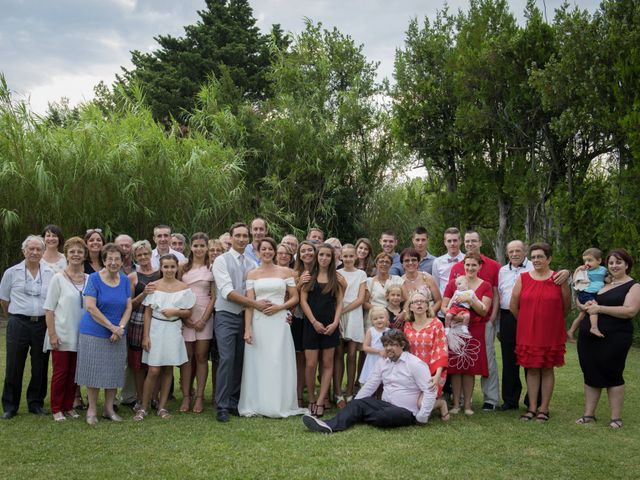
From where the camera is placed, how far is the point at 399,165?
819 inches

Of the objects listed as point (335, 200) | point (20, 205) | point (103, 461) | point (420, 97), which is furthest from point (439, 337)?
point (335, 200)

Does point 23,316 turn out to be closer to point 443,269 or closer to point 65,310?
point 65,310

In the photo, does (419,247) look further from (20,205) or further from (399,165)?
(399,165)

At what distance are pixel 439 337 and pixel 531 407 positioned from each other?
1124 mm

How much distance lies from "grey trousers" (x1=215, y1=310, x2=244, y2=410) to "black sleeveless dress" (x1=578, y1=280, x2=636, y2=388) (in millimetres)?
3158

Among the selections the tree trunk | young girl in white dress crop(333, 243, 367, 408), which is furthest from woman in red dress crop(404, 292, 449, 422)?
the tree trunk

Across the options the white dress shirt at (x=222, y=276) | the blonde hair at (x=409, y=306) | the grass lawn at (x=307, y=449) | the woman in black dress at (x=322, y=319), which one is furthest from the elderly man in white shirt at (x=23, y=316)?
the blonde hair at (x=409, y=306)

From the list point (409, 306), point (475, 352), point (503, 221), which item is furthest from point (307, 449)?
point (503, 221)

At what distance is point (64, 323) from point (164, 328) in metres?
0.85

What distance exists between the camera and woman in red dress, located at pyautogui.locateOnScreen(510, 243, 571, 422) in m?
5.71

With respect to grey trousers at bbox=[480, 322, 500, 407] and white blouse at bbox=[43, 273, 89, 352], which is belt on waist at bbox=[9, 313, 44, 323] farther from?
grey trousers at bbox=[480, 322, 500, 407]

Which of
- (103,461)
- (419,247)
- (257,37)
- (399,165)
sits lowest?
(103,461)

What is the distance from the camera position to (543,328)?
5.73 metres

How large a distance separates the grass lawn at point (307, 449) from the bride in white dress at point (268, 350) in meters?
0.26
